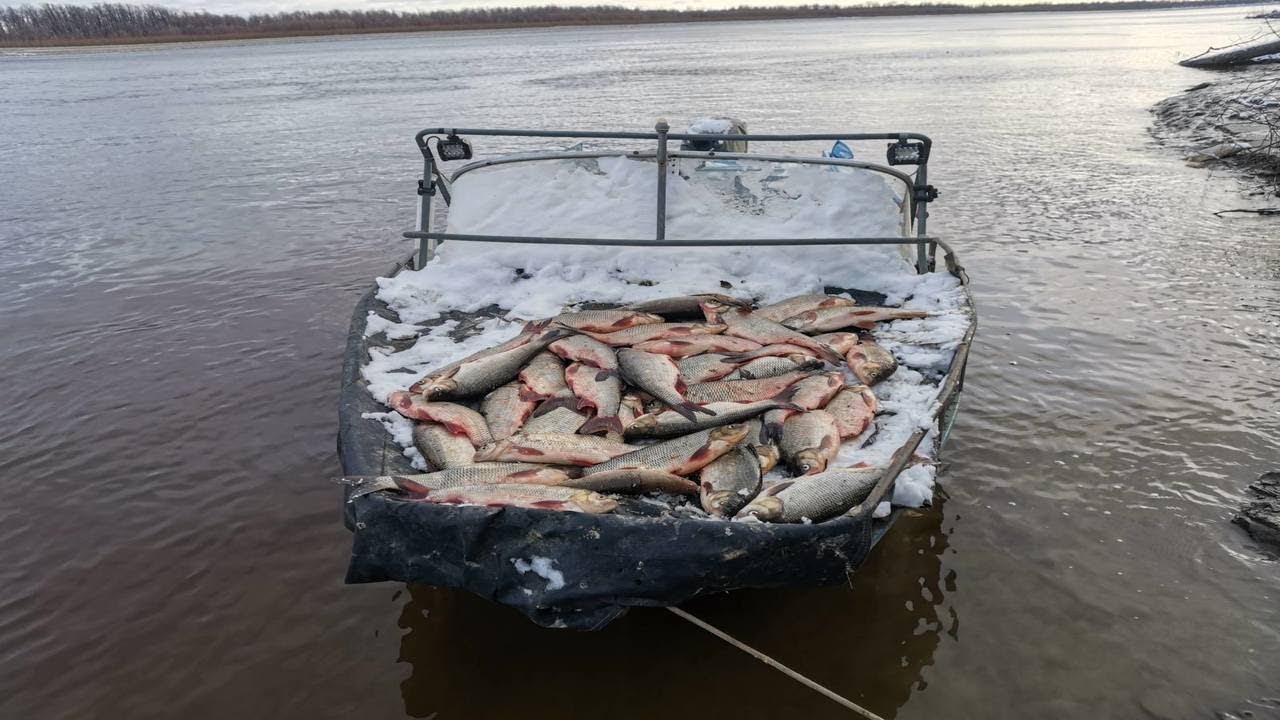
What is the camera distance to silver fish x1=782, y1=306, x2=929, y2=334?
5996mm

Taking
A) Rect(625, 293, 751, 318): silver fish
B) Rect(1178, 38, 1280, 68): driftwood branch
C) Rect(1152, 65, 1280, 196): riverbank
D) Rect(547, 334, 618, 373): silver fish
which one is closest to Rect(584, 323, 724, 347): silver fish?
Rect(547, 334, 618, 373): silver fish

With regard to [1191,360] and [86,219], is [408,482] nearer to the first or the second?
[1191,360]

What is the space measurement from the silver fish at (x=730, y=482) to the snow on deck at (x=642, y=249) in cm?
259

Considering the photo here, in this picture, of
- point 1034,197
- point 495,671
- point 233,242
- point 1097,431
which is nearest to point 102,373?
point 233,242

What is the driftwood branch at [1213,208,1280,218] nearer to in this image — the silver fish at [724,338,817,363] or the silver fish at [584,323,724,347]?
the silver fish at [724,338,817,363]

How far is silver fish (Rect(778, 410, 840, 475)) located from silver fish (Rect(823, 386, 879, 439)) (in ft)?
0.22

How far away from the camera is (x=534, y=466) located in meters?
4.14

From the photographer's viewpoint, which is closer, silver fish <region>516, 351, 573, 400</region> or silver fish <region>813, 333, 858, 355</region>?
silver fish <region>516, 351, 573, 400</region>

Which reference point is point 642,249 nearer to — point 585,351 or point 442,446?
point 585,351

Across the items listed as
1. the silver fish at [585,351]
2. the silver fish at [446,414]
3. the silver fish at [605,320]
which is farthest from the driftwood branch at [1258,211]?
the silver fish at [446,414]

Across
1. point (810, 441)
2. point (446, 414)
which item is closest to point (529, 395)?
point (446, 414)

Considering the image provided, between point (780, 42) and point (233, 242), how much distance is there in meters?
58.3

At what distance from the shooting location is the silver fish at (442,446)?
4301mm

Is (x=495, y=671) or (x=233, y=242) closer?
(x=495, y=671)
